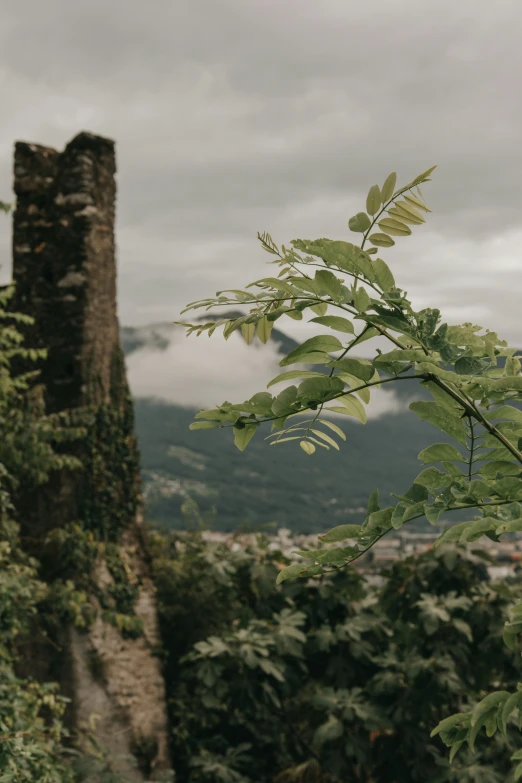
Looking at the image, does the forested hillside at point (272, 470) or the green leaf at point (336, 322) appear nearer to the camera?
the green leaf at point (336, 322)

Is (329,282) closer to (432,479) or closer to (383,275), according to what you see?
(383,275)

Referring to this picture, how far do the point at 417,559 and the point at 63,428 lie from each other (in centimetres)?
263

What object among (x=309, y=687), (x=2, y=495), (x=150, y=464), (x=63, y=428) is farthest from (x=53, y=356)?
(x=150, y=464)

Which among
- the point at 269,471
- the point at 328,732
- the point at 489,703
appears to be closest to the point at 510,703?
the point at 489,703

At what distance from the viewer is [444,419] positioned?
154 centimetres

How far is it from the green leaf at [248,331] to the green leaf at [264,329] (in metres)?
0.01

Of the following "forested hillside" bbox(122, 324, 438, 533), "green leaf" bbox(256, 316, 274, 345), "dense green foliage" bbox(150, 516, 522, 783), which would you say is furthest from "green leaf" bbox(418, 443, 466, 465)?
"forested hillside" bbox(122, 324, 438, 533)

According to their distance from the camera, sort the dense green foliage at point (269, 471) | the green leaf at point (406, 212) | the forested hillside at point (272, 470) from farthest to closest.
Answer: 1. the dense green foliage at point (269, 471)
2. the forested hillside at point (272, 470)
3. the green leaf at point (406, 212)

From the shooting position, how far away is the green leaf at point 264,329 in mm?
1682

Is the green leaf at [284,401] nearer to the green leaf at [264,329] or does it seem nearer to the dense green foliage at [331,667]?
the green leaf at [264,329]

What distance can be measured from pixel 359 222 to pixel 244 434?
46cm

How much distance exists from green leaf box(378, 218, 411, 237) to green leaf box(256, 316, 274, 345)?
0.29 metres

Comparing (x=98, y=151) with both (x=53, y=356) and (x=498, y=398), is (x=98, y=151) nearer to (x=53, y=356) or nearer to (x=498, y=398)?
(x=53, y=356)

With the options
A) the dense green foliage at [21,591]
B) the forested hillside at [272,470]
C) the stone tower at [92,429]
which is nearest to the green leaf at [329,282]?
the dense green foliage at [21,591]
